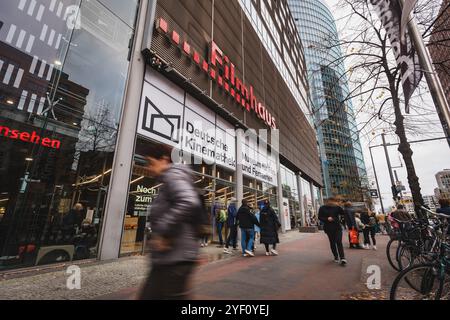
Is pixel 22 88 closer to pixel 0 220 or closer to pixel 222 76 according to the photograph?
pixel 0 220

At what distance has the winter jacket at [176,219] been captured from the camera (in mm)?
1983

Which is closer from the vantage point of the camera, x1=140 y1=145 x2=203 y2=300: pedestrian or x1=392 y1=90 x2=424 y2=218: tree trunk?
x1=140 y1=145 x2=203 y2=300: pedestrian

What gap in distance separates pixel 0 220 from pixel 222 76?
11.7m

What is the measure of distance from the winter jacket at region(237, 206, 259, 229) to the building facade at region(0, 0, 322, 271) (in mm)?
3315

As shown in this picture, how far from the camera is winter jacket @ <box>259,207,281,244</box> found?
8.50 meters

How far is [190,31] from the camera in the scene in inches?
451

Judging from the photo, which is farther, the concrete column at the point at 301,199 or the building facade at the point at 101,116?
the concrete column at the point at 301,199

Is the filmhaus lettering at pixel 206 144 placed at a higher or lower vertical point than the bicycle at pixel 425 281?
higher

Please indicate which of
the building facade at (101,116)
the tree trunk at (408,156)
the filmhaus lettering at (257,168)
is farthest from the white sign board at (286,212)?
the tree trunk at (408,156)

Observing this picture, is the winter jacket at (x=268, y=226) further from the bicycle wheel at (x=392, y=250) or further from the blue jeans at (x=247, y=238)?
the bicycle wheel at (x=392, y=250)

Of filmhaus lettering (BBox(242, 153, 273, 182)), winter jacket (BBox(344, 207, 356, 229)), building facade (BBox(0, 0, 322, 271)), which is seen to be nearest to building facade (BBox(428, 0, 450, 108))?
building facade (BBox(0, 0, 322, 271))

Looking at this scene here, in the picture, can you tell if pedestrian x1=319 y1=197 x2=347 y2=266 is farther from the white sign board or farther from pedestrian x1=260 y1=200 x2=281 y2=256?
the white sign board

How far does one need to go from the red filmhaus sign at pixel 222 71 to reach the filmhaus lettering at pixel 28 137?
602 centimetres

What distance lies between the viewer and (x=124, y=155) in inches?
302
